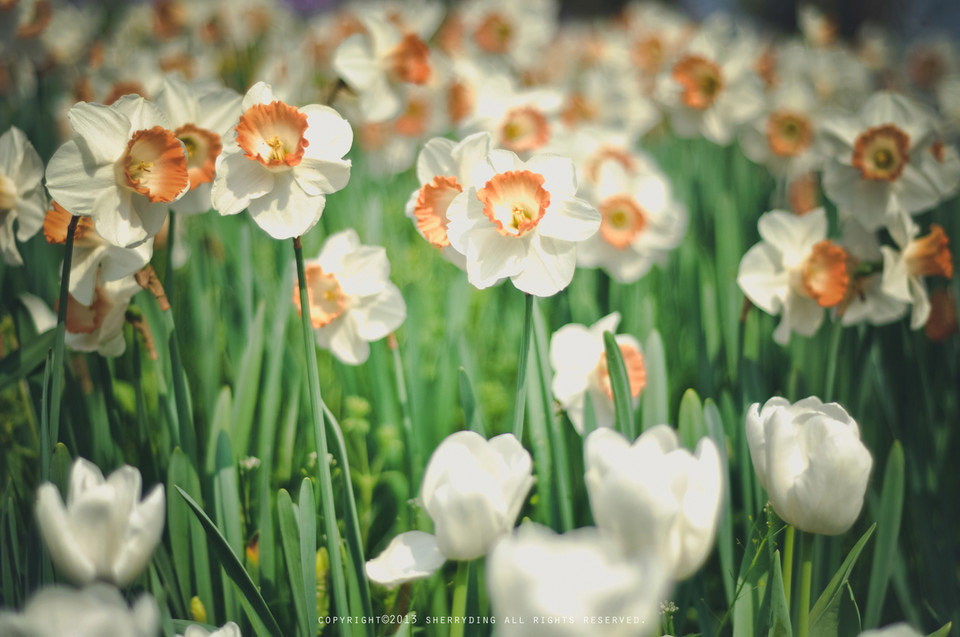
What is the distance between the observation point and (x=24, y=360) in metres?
0.92

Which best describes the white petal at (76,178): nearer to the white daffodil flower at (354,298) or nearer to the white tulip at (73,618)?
the white daffodil flower at (354,298)

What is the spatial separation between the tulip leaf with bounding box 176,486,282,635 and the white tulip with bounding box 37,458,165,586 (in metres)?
0.12

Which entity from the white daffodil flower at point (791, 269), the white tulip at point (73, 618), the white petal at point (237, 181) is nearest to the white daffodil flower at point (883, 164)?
the white daffodil flower at point (791, 269)

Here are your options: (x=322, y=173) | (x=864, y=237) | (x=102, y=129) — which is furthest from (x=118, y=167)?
(x=864, y=237)

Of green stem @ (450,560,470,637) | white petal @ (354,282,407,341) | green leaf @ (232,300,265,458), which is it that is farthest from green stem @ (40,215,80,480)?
green stem @ (450,560,470,637)

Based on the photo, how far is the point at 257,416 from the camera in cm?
117

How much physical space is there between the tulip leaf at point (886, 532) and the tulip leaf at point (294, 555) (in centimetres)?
77

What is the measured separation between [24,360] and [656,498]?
3.05 feet

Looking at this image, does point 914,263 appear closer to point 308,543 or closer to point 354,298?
point 354,298

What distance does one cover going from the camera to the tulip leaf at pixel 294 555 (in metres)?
0.75

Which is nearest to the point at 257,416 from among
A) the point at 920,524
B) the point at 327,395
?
the point at 327,395

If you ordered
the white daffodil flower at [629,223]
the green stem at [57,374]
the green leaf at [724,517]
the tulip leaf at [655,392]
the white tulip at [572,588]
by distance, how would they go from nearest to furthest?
the white tulip at [572,588], the green stem at [57,374], the green leaf at [724,517], the tulip leaf at [655,392], the white daffodil flower at [629,223]

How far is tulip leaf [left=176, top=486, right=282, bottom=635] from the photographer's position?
0.70 meters

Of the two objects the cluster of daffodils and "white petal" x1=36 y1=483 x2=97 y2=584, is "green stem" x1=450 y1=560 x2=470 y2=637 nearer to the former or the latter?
"white petal" x1=36 y1=483 x2=97 y2=584
